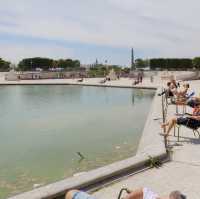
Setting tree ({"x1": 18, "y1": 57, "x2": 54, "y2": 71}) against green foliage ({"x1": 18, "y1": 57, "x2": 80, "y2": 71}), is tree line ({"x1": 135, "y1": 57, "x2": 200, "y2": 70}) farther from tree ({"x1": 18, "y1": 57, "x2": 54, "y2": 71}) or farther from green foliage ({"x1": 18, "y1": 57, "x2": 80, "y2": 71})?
tree ({"x1": 18, "y1": 57, "x2": 54, "y2": 71})

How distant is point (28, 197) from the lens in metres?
4.70

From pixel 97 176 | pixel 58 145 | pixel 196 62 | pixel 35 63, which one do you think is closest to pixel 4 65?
pixel 35 63

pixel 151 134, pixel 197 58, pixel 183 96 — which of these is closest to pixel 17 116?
pixel 183 96

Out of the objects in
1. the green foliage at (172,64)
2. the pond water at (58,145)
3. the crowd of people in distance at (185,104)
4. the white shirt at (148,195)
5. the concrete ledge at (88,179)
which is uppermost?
the green foliage at (172,64)

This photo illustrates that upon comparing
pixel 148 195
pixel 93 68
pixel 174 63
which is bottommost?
pixel 148 195

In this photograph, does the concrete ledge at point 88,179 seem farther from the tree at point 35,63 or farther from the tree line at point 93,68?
the tree at point 35,63

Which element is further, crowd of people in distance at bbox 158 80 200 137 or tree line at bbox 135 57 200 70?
tree line at bbox 135 57 200 70

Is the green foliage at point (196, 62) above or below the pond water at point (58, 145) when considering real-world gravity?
above

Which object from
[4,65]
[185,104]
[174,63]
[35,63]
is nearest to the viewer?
[185,104]

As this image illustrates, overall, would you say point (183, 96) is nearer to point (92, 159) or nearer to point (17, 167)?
point (92, 159)

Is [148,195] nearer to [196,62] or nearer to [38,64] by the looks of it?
A: [196,62]

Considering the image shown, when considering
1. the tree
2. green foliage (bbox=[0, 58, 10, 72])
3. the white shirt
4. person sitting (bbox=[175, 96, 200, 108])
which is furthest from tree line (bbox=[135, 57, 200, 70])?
the white shirt

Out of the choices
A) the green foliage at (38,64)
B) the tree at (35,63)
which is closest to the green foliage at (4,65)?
the green foliage at (38,64)

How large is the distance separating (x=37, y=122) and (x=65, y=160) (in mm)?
6467
